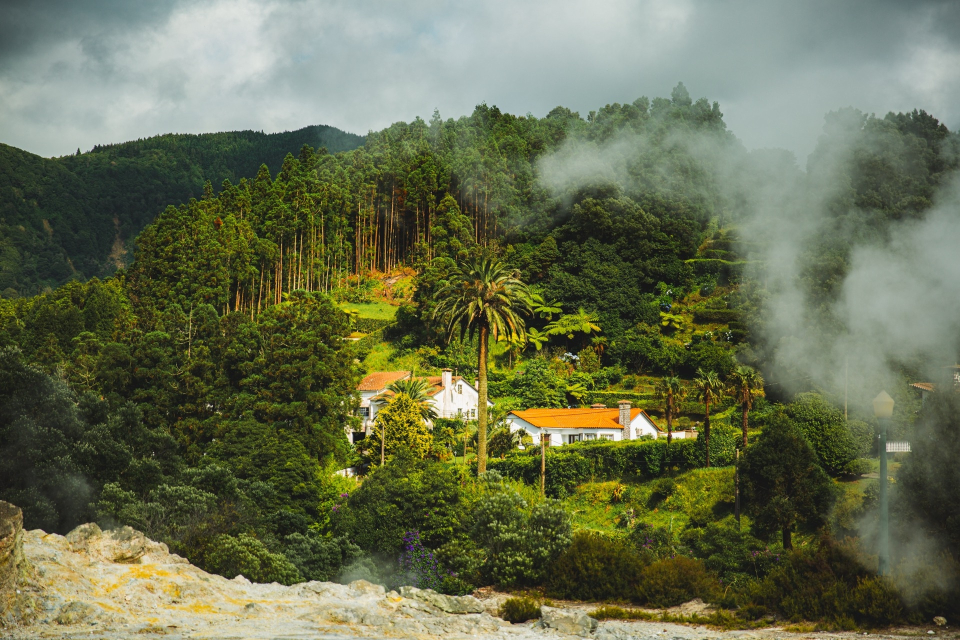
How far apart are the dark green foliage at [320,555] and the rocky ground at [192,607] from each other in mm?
6954

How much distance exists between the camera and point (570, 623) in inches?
692

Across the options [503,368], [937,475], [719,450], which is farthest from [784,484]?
[503,368]

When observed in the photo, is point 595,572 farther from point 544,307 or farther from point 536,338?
point 544,307

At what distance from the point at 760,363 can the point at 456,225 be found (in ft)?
102

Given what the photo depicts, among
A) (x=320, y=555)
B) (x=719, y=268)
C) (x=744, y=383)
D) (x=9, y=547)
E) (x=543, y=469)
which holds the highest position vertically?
(x=719, y=268)

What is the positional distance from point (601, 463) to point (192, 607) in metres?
27.6

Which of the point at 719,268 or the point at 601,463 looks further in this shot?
the point at 719,268

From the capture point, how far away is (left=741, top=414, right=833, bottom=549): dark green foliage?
30609 millimetres

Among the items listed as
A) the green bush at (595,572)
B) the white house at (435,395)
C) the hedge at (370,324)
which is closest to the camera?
the green bush at (595,572)

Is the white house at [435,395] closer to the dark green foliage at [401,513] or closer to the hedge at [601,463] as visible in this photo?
the hedge at [601,463]

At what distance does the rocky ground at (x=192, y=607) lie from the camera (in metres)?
14.3

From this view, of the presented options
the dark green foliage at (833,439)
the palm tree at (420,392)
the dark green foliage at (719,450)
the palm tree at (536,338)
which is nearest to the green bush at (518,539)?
the dark green foliage at (833,439)

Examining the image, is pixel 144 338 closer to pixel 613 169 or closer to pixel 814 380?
pixel 814 380

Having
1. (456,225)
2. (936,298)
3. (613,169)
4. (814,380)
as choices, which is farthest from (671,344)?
(936,298)
